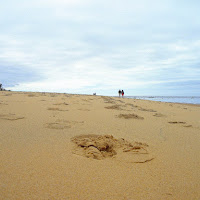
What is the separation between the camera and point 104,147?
197 cm

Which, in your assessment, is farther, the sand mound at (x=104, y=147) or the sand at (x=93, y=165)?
the sand mound at (x=104, y=147)

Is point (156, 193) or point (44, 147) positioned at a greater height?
point (44, 147)

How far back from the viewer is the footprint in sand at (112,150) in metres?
1.78

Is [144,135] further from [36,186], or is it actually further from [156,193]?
[36,186]

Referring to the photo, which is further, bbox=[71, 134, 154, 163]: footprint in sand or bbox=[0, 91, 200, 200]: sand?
bbox=[71, 134, 154, 163]: footprint in sand

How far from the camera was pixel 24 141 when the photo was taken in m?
2.01

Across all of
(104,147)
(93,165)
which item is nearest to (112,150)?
(104,147)

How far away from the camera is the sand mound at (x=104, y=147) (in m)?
1.81

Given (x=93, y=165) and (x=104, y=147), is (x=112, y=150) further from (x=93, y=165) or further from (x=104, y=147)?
(x=93, y=165)

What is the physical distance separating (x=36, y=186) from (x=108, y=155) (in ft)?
2.76

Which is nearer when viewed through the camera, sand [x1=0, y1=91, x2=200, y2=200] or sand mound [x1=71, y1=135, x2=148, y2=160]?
sand [x1=0, y1=91, x2=200, y2=200]

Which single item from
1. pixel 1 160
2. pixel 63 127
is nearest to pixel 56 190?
pixel 1 160

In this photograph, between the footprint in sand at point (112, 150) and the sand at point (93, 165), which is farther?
the footprint in sand at point (112, 150)

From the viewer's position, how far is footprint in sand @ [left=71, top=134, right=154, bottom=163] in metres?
1.78
